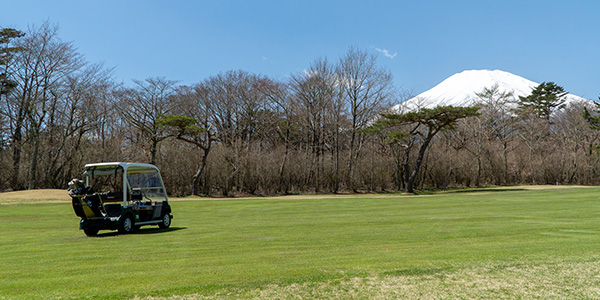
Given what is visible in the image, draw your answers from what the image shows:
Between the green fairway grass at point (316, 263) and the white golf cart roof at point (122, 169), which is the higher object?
the white golf cart roof at point (122, 169)

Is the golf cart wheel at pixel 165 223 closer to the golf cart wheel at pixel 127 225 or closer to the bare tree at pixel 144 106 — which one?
the golf cart wheel at pixel 127 225

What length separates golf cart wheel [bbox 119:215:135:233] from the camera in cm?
1171

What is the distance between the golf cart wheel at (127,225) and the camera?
1171cm

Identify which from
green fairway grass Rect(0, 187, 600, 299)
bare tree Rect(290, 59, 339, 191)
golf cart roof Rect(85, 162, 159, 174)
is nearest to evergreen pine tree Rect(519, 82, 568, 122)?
bare tree Rect(290, 59, 339, 191)

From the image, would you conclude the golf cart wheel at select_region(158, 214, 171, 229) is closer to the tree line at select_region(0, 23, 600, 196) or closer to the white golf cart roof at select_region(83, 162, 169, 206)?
the white golf cart roof at select_region(83, 162, 169, 206)

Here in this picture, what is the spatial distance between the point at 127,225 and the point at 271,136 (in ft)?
129

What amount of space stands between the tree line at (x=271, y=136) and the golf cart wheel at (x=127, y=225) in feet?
73.1

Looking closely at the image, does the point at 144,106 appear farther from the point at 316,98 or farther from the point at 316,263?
the point at 316,263

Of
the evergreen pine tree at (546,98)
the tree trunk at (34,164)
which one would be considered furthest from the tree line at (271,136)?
the evergreen pine tree at (546,98)

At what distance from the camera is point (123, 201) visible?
→ 11.8 meters

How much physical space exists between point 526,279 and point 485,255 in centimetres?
160

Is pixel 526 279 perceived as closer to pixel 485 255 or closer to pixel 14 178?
pixel 485 255

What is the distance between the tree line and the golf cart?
69.5ft

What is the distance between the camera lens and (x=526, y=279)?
5.71 m
